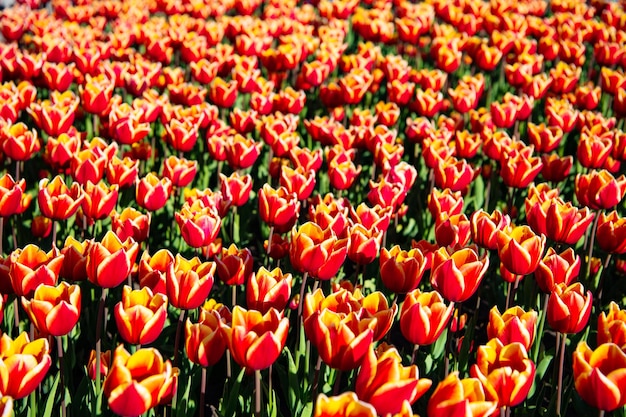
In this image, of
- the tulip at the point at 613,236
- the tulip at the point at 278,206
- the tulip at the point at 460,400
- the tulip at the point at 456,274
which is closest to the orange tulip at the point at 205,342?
the tulip at the point at 460,400

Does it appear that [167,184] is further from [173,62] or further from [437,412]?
[173,62]

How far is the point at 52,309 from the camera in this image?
6.45 feet

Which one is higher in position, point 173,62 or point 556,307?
point 556,307

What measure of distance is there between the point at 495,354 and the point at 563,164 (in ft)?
6.49

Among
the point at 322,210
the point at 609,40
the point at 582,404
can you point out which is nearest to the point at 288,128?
the point at 322,210

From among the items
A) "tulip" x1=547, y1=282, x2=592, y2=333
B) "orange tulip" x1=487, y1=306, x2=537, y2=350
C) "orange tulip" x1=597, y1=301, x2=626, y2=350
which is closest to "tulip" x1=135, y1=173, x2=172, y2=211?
"orange tulip" x1=487, y1=306, x2=537, y2=350

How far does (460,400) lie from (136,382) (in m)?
0.78

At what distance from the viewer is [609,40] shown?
21.6ft

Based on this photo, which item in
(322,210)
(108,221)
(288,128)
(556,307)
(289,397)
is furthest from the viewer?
(288,128)

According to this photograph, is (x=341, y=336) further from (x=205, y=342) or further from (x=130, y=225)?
(x=130, y=225)

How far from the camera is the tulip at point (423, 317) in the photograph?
204cm

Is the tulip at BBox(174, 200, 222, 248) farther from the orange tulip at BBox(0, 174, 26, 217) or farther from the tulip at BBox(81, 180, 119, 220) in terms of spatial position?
the orange tulip at BBox(0, 174, 26, 217)

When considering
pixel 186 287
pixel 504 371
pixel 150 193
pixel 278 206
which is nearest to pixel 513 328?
pixel 504 371

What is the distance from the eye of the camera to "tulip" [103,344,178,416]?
1677mm
